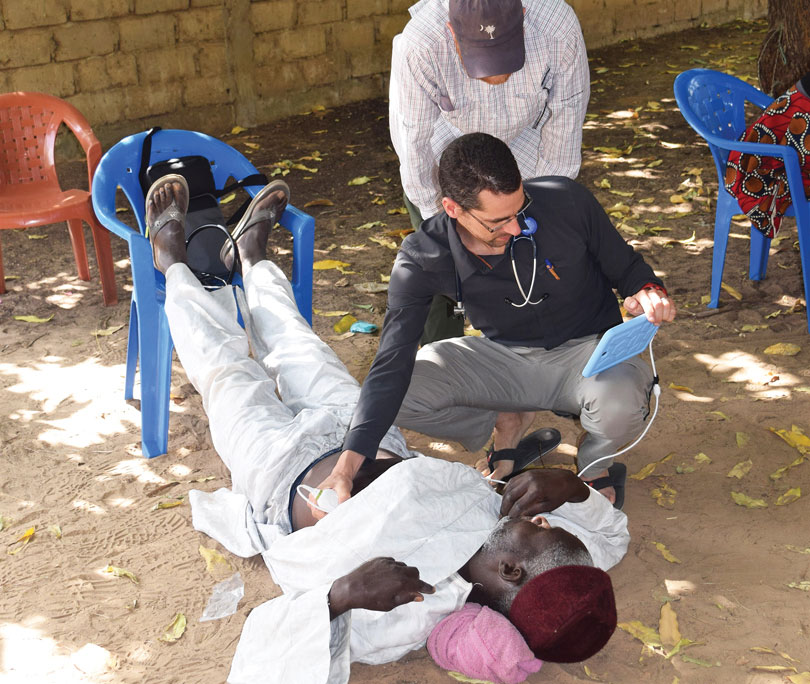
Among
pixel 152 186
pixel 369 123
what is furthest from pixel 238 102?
pixel 152 186

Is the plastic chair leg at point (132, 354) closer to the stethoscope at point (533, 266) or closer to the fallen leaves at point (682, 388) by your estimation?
the stethoscope at point (533, 266)

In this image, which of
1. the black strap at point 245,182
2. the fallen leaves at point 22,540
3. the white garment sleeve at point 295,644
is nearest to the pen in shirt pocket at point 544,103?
the black strap at point 245,182

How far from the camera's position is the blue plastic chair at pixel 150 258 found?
11.3 feet

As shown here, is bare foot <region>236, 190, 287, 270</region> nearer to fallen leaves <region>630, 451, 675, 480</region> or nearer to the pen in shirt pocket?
the pen in shirt pocket

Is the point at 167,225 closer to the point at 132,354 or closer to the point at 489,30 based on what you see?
the point at 132,354

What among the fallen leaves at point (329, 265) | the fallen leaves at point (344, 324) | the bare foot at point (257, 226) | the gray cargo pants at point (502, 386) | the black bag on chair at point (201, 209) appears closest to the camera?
the gray cargo pants at point (502, 386)

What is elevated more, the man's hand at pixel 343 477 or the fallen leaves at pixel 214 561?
the man's hand at pixel 343 477

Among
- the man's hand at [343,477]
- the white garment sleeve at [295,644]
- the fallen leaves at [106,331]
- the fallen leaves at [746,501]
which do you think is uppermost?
the man's hand at [343,477]

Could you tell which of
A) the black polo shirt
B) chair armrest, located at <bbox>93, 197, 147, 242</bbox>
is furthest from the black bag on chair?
the black polo shirt

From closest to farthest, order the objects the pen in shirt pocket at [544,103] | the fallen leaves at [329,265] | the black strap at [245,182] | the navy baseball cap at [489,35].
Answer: the navy baseball cap at [489,35], the pen in shirt pocket at [544,103], the black strap at [245,182], the fallen leaves at [329,265]

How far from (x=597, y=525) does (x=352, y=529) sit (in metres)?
0.80

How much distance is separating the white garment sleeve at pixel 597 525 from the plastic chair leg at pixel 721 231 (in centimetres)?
205

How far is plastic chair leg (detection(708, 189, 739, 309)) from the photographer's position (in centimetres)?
442

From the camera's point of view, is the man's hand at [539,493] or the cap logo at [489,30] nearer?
the man's hand at [539,493]
